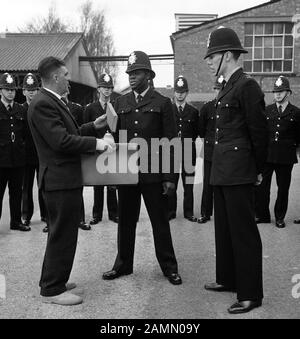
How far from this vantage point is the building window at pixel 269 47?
22125 mm

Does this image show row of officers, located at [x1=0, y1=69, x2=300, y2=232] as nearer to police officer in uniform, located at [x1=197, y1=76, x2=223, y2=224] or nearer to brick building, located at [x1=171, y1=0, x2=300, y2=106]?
police officer in uniform, located at [x1=197, y1=76, x2=223, y2=224]

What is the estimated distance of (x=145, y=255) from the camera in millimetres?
5625

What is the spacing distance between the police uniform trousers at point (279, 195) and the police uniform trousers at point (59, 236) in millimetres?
3740

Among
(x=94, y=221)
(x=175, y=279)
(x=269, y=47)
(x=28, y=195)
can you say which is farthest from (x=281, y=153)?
(x=269, y=47)

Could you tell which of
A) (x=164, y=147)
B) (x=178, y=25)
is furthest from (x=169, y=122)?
(x=178, y=25)

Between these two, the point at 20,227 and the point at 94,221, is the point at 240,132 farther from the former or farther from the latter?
the point at 20,227

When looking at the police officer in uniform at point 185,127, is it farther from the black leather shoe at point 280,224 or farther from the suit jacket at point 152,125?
the suit jacket at point 152,125

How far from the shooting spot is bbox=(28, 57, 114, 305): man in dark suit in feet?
12.9

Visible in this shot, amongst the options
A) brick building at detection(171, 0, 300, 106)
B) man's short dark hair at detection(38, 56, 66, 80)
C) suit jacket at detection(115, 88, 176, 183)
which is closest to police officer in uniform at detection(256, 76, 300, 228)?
suit jacket at detection(115, 88, 176, 183)

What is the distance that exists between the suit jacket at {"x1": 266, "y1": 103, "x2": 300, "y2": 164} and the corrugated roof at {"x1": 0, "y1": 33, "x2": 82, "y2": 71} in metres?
18.9

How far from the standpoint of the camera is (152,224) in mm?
4730

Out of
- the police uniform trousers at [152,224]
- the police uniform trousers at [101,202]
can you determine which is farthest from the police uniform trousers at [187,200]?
the police uniform trousers at [152,224]

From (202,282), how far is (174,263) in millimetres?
326
